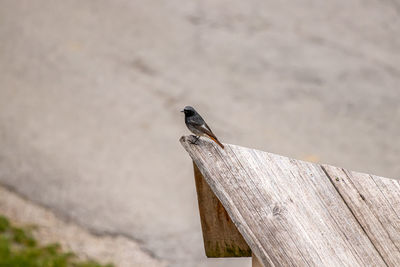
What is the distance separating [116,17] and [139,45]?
1.07 metres

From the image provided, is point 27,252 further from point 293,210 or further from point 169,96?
point 293,210

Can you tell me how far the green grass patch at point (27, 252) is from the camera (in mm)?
5227

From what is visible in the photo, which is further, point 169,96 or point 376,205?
point 169,96

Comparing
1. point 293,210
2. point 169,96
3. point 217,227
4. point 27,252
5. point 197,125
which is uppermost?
point 169,96

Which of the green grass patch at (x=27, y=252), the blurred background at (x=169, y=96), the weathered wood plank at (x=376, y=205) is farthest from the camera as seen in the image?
the blurred background at (x=169, y=96)

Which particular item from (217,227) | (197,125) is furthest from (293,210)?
(197,125)

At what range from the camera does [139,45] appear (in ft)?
30.9

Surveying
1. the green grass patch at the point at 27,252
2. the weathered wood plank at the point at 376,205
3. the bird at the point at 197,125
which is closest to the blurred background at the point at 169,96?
the green grass patch at the point at 27,252

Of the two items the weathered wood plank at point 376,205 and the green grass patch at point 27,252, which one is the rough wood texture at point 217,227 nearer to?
the weathered wood plank at point 376,205

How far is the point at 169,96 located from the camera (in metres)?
8.33

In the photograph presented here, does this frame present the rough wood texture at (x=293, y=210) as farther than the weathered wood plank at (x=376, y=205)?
No

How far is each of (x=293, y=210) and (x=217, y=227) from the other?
49 cm

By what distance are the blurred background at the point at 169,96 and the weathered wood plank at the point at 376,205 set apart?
434cm

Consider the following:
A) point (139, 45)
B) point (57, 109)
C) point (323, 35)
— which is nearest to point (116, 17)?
point (139, 45)
